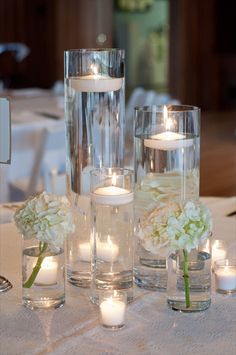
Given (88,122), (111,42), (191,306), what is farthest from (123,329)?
(111,42)

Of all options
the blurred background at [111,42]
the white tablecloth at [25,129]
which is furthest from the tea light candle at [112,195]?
the blurred background at [111,42]

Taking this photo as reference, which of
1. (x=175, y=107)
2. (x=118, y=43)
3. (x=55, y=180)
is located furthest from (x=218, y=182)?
(x=118, y=43)

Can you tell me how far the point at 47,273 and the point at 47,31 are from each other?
7.96 meters

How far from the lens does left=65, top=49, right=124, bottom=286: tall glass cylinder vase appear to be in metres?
1.55

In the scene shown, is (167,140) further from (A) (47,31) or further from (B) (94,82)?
(A) (47,31)

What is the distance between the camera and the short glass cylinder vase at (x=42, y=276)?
4.62 feet

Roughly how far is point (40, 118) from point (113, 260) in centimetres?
278

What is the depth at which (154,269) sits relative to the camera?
152 cm

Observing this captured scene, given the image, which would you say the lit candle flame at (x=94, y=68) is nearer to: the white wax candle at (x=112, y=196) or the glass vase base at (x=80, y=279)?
the white wax candle at (x=112, y=196)

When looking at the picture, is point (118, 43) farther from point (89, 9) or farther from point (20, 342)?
point (20, 342)

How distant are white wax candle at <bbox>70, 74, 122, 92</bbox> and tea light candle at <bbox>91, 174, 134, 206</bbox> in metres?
0.23

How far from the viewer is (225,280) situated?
1.50 m

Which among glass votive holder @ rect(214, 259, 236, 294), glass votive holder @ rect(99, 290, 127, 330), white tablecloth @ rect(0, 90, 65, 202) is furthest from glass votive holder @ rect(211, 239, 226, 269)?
white tablecloth @ rect(0, 90, 65, 202)

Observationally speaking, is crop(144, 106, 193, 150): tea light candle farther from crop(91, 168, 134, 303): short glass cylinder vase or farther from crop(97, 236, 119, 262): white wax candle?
crop(97, 236, 119, 262): white wax candle
